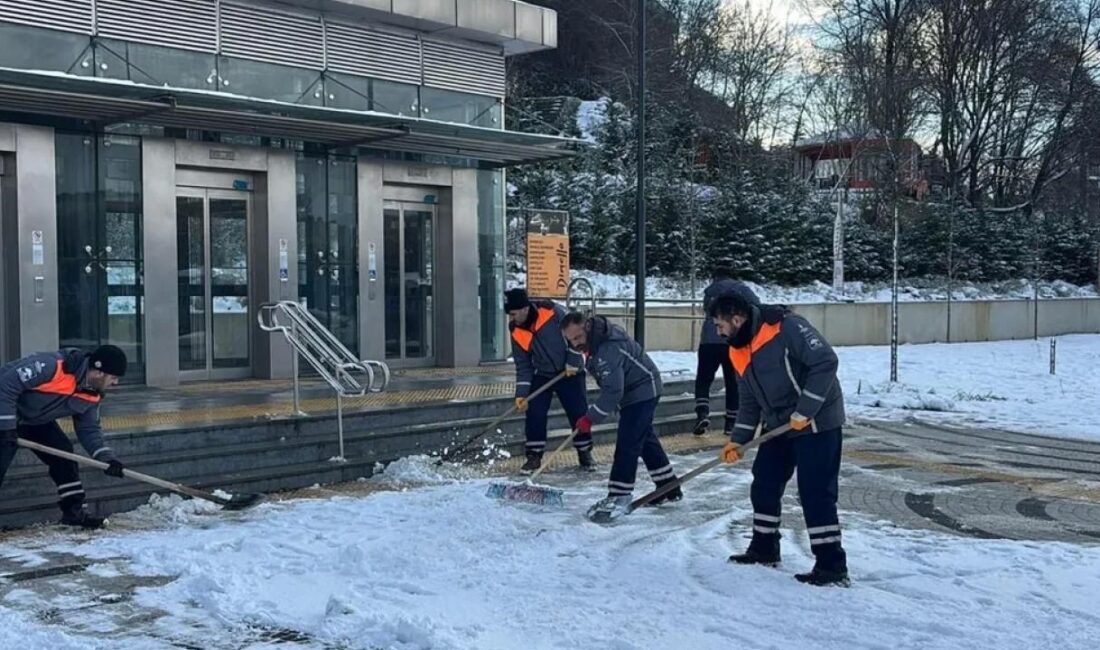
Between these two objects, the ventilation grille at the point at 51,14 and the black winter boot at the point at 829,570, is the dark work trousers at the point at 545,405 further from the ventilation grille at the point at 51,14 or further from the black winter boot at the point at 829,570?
the ventilation grille at the point at 51,14

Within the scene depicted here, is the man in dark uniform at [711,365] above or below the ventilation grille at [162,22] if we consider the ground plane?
below

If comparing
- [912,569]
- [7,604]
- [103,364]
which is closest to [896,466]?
[912,569]

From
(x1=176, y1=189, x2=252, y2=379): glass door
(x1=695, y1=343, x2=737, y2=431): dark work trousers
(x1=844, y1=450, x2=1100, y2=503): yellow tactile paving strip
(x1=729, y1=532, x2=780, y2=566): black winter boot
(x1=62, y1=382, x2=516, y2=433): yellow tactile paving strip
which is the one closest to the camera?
(x1=729, y1=532, x2=780, y2=566): black winter boot

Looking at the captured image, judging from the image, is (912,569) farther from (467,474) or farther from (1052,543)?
(467,474)

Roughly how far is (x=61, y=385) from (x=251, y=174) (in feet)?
23.6

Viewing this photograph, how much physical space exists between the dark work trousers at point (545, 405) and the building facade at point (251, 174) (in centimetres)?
488

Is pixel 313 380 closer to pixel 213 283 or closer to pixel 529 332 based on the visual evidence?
pixel 213 283

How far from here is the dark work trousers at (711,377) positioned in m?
13.1

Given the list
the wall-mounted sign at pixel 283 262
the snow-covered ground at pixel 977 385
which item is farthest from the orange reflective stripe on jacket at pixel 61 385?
the snow-covered ground at pixel 977 385

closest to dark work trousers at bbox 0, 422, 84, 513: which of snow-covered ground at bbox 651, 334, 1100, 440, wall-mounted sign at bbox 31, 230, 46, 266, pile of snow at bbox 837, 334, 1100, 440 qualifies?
wall-mounted sign at bbox 31, 230, 46, 266

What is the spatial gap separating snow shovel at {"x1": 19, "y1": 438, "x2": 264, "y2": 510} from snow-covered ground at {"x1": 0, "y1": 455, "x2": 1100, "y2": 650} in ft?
0.62

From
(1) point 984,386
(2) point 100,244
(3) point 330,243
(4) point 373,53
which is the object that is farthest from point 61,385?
(1) point 984,386

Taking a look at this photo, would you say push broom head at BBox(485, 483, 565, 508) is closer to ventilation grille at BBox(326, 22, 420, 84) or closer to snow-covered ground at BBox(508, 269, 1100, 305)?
ventilation grille at BBox(326, 22, 420, 84)

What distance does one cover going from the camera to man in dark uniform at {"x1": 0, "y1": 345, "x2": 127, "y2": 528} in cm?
791
